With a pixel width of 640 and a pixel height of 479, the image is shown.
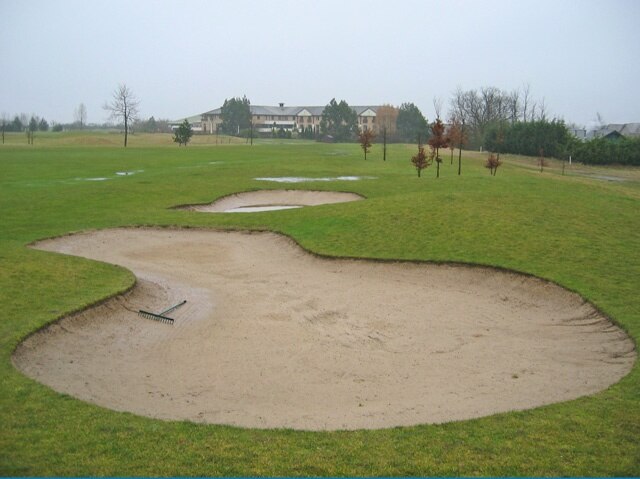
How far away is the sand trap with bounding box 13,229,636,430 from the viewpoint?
35.2 ft

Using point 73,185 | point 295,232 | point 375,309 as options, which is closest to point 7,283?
point 375,309

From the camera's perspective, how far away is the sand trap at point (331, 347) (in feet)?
35.2

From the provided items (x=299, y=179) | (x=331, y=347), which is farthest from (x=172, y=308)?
(x=299, y=179)

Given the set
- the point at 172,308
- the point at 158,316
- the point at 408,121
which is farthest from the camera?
the point at 408,121

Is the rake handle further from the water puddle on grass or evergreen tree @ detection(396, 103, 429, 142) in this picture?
Result: evergreen tree @ detection(396, 103, 429, 142)

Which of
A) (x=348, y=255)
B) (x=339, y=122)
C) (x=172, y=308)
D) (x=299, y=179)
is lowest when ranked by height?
Answer: (x=172, y=308)

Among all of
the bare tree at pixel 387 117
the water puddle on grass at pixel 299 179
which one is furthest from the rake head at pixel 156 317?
the bare tree at pixel 387 117

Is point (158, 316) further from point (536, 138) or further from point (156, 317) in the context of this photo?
point (536, 138)

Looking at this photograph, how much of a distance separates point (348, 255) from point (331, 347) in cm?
805

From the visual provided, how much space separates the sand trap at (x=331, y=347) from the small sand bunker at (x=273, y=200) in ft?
45.1

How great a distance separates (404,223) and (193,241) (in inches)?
333

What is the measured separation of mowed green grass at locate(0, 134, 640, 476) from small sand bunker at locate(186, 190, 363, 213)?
1208mm

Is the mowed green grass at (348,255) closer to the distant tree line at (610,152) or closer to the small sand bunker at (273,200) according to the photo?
the small sand bunker at (273,200)

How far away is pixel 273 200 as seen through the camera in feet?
124
